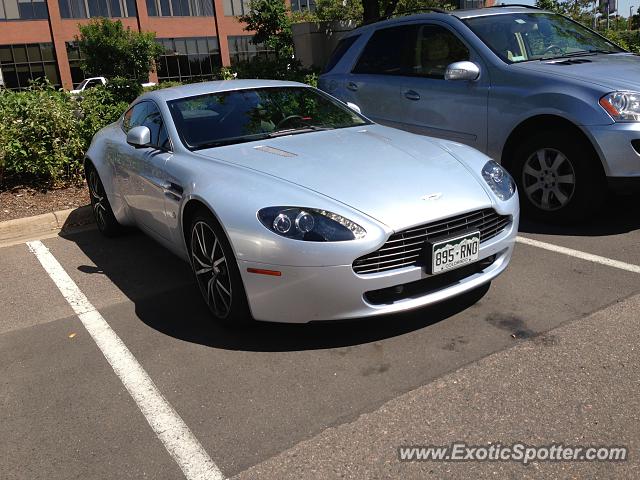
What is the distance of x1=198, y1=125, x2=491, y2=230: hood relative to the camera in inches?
126

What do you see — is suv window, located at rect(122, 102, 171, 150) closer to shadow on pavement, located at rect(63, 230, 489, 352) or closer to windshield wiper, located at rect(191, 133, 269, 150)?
windshield wiper, located at rect(191, 133, 269, 150)

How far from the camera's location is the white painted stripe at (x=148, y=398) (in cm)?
250

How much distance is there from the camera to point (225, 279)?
349 cm

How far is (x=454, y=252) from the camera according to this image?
126 inches

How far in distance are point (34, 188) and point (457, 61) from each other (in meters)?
5.08

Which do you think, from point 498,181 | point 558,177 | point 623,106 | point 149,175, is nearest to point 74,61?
point 149,175

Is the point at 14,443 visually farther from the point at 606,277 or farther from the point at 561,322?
the point at 606,277

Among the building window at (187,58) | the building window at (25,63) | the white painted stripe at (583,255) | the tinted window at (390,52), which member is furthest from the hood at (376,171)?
the building window at (187,58)

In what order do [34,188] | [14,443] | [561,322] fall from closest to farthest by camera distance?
A: 1. [14,443]
2. [561,322]
3. [34,188]

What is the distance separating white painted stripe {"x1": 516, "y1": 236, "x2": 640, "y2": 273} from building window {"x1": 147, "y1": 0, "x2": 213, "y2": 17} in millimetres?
46506

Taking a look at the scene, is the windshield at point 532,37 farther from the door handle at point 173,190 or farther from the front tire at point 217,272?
the front tire at point 217,272

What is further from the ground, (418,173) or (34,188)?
(418,173)

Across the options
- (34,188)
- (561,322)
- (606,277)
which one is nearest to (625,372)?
(561,322)

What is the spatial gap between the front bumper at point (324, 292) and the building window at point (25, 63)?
4426 cm
